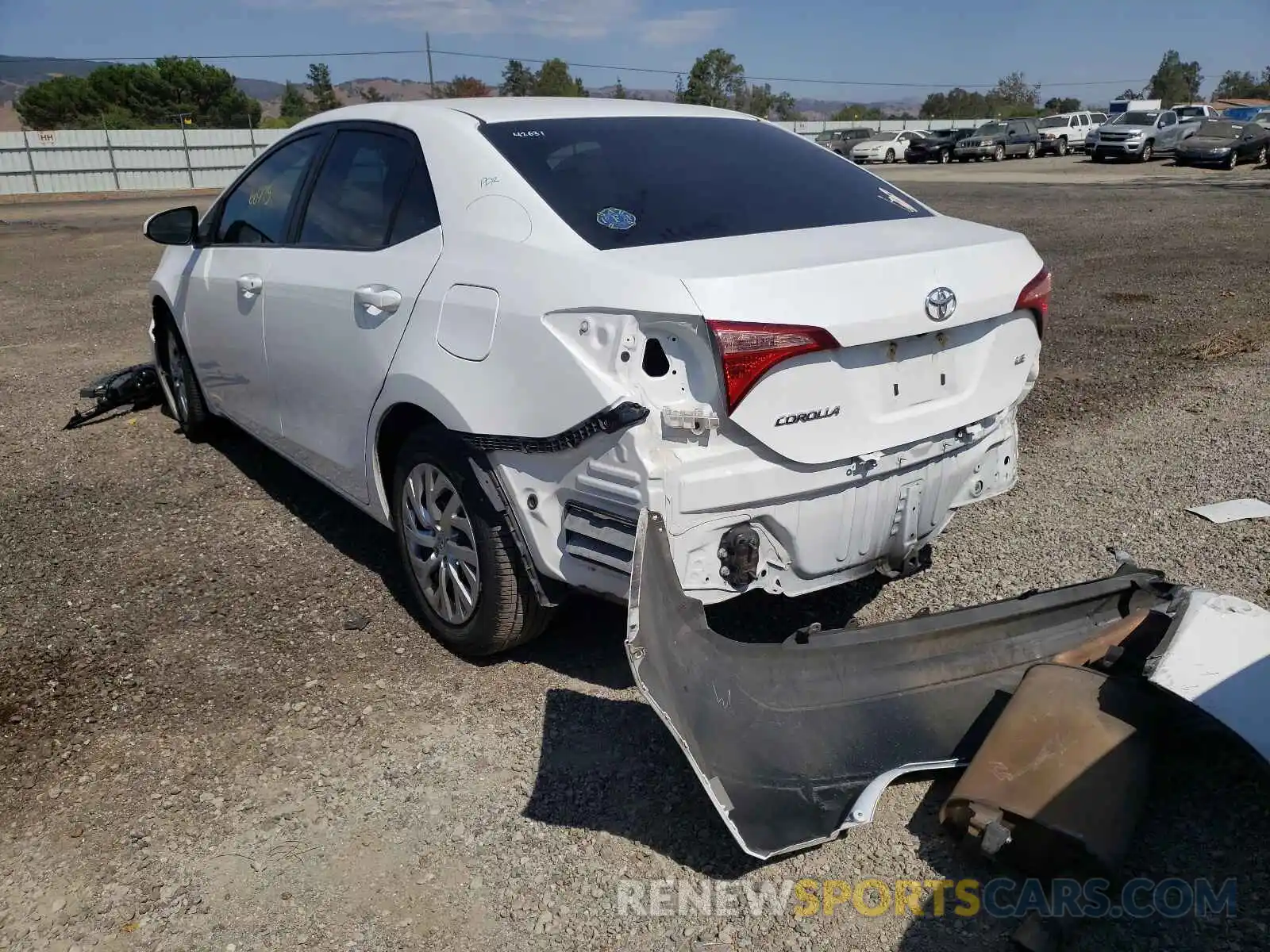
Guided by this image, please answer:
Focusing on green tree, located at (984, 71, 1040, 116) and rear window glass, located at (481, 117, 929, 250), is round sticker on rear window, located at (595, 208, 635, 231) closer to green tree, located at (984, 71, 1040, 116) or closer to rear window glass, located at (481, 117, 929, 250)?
rear window glass, located at (481, 117, 929, 250)

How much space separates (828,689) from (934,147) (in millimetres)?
41858

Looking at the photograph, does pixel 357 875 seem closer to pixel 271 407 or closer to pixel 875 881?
pixel 875 881

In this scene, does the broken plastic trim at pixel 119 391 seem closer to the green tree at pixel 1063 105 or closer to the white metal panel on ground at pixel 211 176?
the white metal panel on ground at pixel 211 176

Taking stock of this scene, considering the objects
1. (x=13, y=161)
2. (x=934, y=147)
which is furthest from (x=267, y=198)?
(x=934, y=147)

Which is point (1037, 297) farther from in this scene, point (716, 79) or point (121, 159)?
point (716, 79)

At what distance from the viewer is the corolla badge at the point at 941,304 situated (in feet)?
9.66

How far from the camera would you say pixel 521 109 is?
373 centimetres

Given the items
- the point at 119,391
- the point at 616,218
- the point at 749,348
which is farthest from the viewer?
the point at 119,391

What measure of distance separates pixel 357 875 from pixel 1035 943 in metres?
1.64

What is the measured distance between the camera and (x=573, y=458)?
2.85 m

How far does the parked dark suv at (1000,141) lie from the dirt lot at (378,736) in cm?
3731

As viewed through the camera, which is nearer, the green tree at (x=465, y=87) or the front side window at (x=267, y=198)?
the front side window at (x=267, y=198)

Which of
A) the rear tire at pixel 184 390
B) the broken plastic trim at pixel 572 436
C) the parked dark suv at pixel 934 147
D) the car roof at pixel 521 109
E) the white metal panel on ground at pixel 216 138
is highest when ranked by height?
the car roof at pixel 521 109

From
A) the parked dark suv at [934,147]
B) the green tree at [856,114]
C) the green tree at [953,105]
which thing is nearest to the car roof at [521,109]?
the parked dark suv at [934,147]
